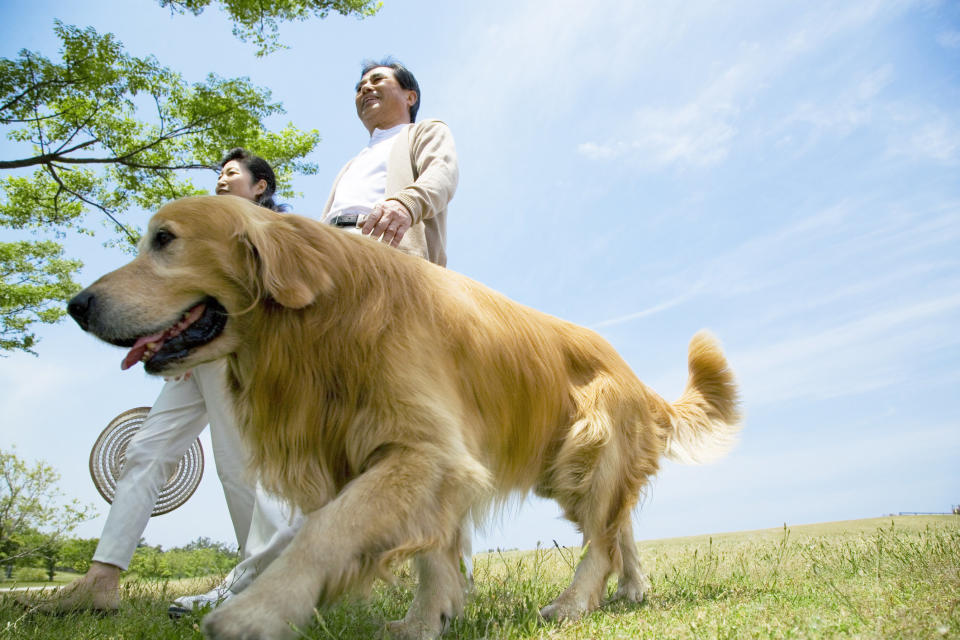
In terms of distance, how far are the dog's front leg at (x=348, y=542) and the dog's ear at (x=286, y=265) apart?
65 cm

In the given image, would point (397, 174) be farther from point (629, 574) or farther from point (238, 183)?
point (629, 574)

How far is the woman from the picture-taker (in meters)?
3.54

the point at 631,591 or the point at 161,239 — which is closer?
the point at 161,239

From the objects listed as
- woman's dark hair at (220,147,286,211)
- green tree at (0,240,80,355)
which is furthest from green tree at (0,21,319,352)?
woman's dark hair at (220,147,286,211)

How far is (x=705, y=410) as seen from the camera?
159 inches

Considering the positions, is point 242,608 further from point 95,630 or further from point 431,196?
point 431,196

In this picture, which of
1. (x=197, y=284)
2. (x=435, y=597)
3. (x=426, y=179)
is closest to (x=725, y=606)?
(x=435, y=597)

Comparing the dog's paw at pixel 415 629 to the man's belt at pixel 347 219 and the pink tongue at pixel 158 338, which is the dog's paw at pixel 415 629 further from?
the man's belt at pixel 347 219

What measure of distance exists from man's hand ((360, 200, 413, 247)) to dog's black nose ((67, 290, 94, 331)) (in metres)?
1.16

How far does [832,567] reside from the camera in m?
3.83

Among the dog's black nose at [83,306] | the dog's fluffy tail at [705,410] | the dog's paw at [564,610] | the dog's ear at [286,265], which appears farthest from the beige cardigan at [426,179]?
the dog's paw at [564,610]

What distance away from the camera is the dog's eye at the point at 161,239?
2.37 metres

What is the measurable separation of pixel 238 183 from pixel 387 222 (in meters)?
2.12

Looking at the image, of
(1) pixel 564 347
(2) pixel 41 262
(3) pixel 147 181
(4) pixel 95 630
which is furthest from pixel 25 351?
(1) pixel 564 347
